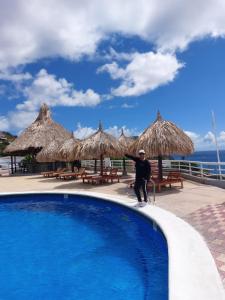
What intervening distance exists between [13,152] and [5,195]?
13205 millimetres

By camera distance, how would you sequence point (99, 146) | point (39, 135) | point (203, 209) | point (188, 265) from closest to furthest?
point (188, 265) → point (203, 209) → point (99, 146) → point (39, 135)

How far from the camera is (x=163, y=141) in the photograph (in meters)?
10.7

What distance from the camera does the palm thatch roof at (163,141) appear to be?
1073 centimetres

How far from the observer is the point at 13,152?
23594mm

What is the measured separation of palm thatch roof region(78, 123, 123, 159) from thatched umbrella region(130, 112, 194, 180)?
7.81ft

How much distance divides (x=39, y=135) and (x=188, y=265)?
2052cm

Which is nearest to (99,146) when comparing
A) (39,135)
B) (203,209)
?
(203,209)

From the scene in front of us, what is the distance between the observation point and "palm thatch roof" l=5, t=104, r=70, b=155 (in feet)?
73.9

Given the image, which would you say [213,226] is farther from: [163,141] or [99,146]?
[99,146]

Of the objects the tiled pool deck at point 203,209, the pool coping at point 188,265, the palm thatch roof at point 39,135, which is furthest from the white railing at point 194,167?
the palm thatch roof at point 39,135

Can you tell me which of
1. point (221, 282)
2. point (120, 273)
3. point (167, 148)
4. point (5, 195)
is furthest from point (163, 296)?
point (5, 195)

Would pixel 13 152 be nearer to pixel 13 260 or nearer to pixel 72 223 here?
pixel 72 223

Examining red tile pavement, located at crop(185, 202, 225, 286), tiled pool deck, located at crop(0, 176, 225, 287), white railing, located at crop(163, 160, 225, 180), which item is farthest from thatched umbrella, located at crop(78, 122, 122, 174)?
red tile pavement, located at crop(185, 202, 225, 286)

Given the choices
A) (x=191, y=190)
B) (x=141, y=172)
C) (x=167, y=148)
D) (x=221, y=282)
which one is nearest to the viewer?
(x=221, y=282)
